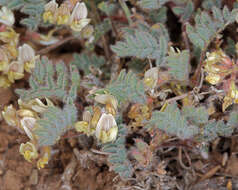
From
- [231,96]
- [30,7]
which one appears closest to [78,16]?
[30,7]

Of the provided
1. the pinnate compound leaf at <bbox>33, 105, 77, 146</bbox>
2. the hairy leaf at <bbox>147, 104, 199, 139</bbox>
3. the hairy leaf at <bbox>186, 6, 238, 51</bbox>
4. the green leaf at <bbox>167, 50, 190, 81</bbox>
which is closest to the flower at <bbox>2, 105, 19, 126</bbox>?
the pinnate compound leaf at <bbox>33, 105, 77, 146</bbox>

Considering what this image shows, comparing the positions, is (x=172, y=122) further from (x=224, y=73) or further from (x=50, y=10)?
(x=50, y=10)

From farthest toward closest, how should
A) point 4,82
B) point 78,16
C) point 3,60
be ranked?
point 4,82 < point 3,60 < point 78,16

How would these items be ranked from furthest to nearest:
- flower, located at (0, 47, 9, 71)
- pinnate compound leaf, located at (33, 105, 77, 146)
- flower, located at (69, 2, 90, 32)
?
flower, located at (0, 47, 9, 71) < flower, located at (69, 2, 90, 32) < pinnate compound leaf, located at (33, 105, 77, 146)

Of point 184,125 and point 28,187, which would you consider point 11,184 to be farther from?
point 184,125

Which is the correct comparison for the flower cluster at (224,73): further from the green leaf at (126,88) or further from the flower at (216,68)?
the green leaf at (126,88)

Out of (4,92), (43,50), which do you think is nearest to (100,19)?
(43,50)

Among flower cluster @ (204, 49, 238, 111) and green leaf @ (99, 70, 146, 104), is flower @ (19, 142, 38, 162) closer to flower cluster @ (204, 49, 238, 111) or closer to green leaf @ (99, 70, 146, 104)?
green leaf @ (99, 70, 146, 104)
